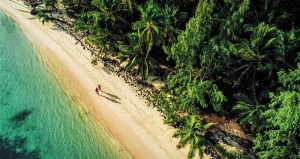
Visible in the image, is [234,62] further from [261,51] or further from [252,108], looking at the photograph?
[252,108]

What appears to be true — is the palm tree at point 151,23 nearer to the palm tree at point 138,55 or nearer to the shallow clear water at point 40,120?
the palm tree at point 138,55

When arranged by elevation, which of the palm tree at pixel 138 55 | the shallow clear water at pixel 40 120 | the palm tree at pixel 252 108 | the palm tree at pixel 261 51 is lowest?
the shallow clear water at pixel 40 120

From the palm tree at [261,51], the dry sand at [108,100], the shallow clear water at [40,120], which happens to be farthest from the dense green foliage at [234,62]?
the shallow clear water at [40,120]

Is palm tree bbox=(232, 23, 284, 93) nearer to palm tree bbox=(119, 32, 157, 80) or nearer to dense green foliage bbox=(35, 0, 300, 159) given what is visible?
dense green foliage bbox=(35, 0, 300, 159)

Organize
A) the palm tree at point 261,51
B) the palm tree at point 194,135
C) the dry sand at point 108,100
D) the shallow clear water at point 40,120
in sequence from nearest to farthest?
the palm tree at point 261,51 → the palm tree at point 194,135 → the dry sand at point 108,100 → the shallow clear water at point 40,120

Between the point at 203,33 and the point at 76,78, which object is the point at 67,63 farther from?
the point at 203,33

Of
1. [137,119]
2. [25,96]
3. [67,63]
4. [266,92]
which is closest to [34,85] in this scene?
[25,96]
